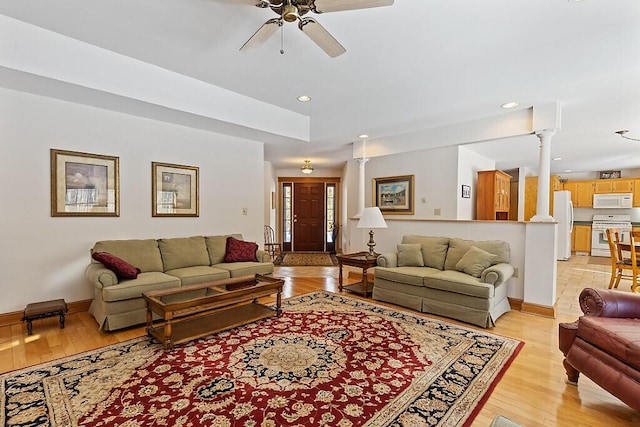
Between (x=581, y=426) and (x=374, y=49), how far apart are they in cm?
309

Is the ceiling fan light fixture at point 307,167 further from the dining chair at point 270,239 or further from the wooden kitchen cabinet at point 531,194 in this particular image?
the wooden kitchen cabinet at point 531,194

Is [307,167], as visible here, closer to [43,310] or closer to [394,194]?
[394,194]

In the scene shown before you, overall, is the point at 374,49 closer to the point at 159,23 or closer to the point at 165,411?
the point at 159,23

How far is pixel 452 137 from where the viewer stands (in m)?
4.58

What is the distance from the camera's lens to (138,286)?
2996 mm

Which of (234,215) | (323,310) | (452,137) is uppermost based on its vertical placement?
(452,137)

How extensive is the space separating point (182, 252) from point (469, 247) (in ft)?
12.2

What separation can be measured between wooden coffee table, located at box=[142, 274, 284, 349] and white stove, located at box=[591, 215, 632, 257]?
362 inches

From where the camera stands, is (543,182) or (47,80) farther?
(543,182)

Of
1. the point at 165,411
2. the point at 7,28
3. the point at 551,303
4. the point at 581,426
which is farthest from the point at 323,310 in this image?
the point at 7,28

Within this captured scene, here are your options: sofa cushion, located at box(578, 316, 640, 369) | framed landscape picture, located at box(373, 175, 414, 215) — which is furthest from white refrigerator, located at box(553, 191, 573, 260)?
sofa cushion, located at box(578, 316, 640, 369)

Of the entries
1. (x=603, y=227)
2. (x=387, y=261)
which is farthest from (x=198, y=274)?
(x=603, y=227)

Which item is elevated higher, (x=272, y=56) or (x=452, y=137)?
(x=272, y=56)

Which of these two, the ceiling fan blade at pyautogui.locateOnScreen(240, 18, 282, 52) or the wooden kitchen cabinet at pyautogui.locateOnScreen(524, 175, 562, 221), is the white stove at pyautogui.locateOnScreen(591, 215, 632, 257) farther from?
the ceiling fan blade at pyautogui.locateOnScreen(240, 18, 282, 52)
